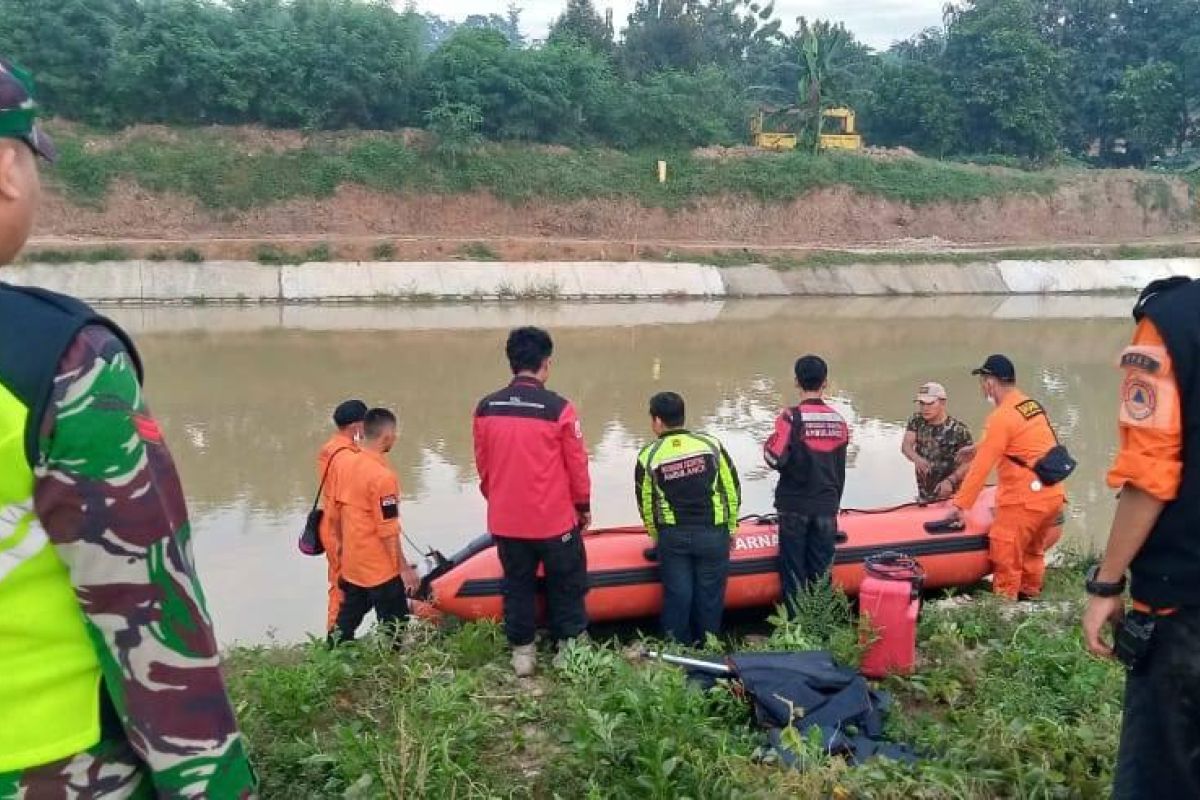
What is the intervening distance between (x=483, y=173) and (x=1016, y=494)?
27.6m

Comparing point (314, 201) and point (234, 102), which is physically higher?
point (234, 102)

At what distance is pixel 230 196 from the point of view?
28.9 m

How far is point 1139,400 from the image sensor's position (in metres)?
2.23

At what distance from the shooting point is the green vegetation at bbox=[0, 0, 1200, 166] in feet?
97.9

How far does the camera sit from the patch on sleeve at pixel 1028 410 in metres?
5.85

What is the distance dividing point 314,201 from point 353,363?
15.7 meters

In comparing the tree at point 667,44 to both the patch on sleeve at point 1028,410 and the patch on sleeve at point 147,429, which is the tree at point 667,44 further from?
the patch on sleeve at point 147,429

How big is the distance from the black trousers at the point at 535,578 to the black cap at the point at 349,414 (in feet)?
3.29

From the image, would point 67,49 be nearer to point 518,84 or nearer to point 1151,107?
point 518,84

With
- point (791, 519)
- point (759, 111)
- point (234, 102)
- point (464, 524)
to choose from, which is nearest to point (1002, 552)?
point (791, 519)

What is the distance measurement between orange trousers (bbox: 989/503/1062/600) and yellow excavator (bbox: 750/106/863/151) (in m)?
32.0

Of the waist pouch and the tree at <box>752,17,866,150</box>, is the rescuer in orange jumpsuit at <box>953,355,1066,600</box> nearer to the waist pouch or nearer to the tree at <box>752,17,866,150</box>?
the waist pouch

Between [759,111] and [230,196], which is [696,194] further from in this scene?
[230,196]

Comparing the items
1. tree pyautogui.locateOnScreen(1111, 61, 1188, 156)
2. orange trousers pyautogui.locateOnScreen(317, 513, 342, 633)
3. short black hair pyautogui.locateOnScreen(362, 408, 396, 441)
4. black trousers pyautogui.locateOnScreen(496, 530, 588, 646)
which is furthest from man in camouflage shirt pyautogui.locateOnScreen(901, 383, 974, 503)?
tree pyautogui.locateOnScreen(1111, 61, 1188, 156)
